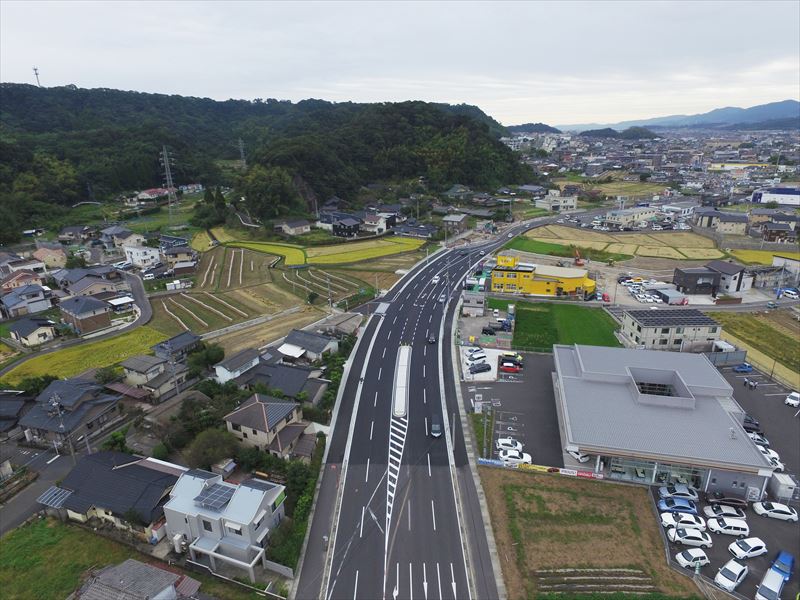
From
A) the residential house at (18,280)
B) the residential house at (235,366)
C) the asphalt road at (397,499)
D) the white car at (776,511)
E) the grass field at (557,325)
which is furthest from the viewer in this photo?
the residential house at (18,280)

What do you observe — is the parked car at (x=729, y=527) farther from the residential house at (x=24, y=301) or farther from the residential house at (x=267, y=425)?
the residential house at (x=24, y=301)

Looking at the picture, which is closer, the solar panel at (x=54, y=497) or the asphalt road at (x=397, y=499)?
the asphalt road at (x=397, y=499)

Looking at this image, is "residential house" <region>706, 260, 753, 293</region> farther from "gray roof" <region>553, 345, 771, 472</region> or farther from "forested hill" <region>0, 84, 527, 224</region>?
"forested hill" <region>0, 84, 527, 224</region>

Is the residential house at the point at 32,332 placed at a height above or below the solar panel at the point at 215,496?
below

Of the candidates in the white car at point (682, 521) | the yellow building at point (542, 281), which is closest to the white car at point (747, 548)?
the white car at point (682, 521)

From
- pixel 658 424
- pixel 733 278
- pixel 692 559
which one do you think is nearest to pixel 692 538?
pixel 692 559
